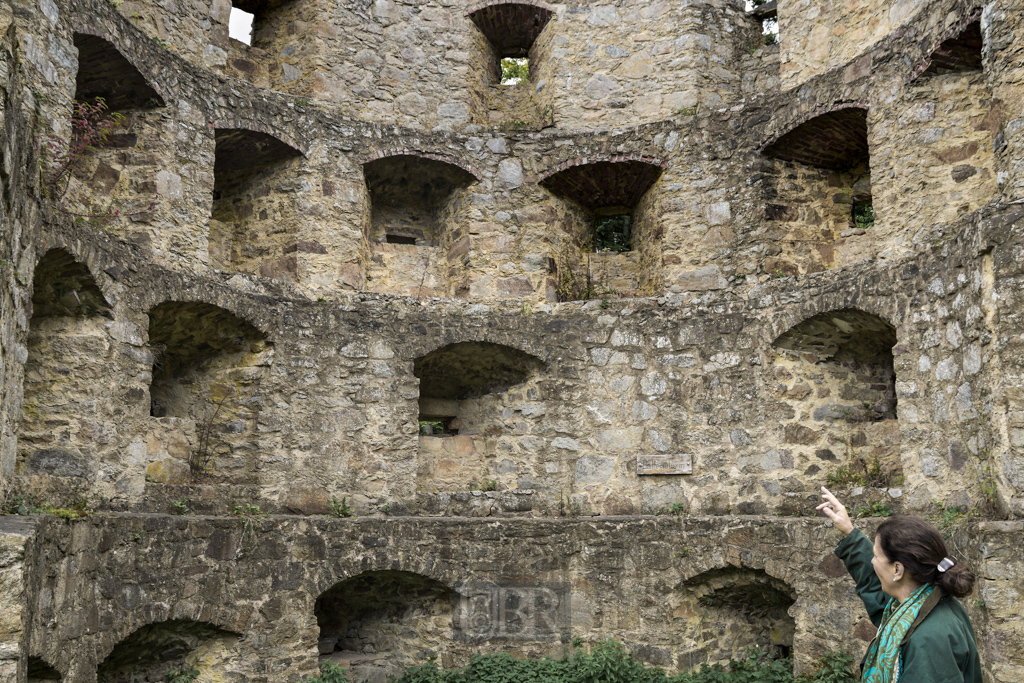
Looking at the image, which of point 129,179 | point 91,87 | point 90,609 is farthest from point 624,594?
point 91,87

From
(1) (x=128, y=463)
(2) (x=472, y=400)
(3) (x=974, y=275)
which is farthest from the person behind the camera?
(2) (x=472, y=400)

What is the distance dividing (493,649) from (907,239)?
4.97m

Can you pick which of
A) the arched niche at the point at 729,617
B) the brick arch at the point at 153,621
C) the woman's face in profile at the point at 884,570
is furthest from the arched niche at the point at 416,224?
the woman's face in profile at the point at 884,570

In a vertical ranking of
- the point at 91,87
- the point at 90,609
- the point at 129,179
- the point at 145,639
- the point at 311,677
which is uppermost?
the point at 91,87

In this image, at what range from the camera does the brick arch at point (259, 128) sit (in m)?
8.01

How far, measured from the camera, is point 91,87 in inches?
292

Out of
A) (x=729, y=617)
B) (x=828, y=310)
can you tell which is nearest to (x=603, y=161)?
(x=828, y=310)

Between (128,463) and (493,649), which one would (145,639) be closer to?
(128,463)

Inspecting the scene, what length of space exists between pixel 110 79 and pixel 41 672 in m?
5.14

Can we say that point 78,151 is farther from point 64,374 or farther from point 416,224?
point 416,224

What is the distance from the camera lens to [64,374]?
6.04 metres

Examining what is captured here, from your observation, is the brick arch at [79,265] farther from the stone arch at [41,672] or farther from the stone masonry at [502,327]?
the stone arch at [41,672]

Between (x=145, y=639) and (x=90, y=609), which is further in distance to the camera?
(x=145, y=639)

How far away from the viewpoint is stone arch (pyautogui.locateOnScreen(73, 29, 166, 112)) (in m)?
6.95
